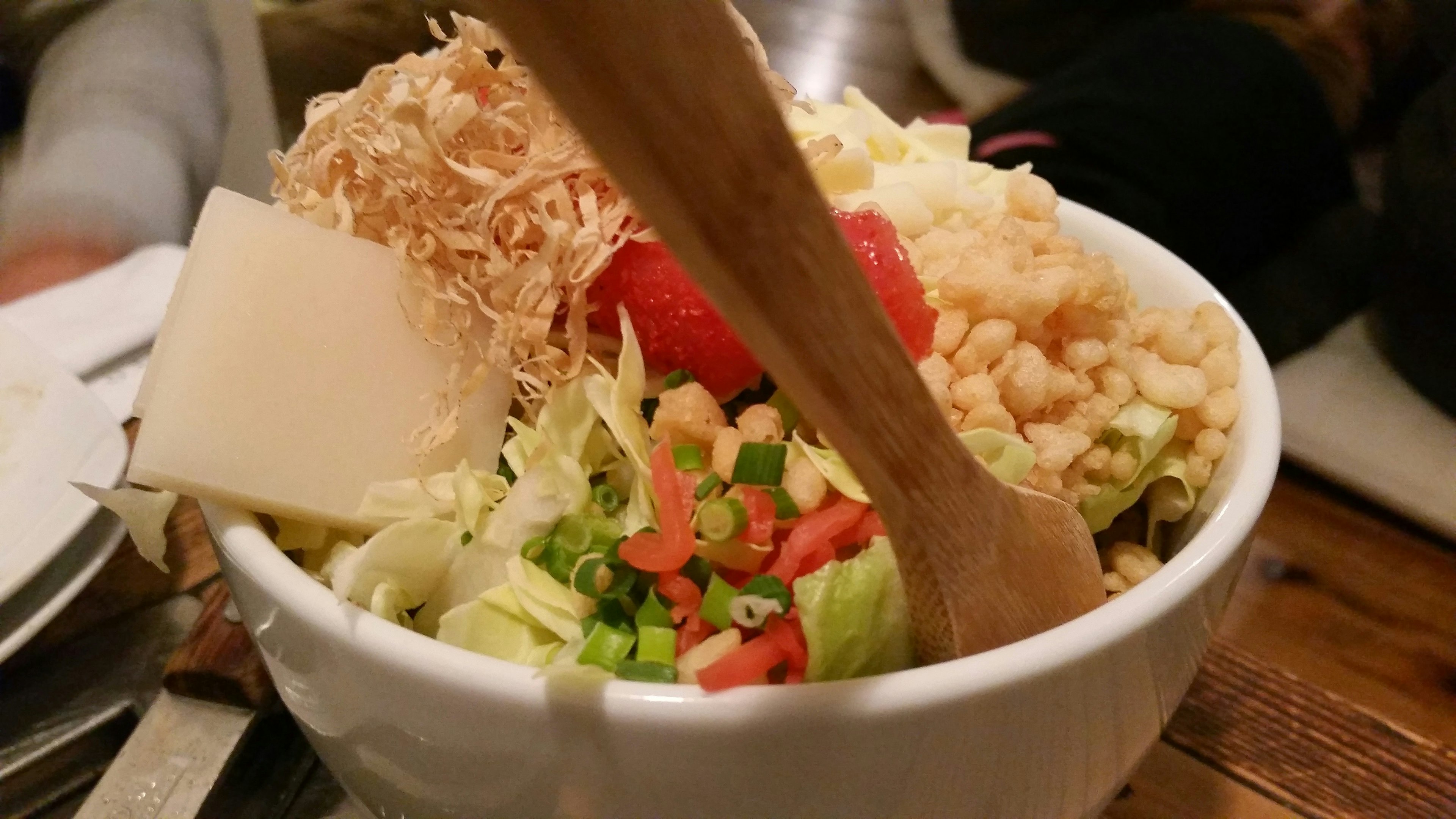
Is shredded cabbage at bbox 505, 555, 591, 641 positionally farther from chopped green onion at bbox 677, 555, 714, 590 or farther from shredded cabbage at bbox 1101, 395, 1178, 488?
shredded cabbage at bbox 1101, 395, 1178, 488

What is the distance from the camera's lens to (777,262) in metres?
0.30

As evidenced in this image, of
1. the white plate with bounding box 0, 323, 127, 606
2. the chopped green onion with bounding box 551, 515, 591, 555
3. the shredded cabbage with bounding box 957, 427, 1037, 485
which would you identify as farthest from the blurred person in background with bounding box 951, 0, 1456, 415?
the white plate with bounding box 0, 323, 127, 606

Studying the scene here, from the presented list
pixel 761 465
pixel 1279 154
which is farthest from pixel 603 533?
pixel 1279 154

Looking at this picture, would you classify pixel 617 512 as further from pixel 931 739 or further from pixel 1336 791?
pixel 1336 791

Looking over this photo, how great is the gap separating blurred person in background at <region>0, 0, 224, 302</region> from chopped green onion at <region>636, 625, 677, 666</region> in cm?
145

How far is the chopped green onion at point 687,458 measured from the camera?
494mm

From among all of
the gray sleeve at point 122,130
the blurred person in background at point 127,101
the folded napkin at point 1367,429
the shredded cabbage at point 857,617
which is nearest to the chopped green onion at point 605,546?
the shredded cabbage at point 857,617

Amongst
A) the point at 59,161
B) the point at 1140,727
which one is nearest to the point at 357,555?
the point at 1140,727

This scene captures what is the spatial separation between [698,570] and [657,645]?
44 mm

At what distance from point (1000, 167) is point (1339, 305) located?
1.81ft

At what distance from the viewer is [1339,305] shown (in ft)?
4.54

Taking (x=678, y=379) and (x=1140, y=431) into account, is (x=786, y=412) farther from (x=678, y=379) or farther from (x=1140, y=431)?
(x=1140, y=431)

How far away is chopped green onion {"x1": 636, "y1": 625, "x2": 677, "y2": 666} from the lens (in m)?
0.43

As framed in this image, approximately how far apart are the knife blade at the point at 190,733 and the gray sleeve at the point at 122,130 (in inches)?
45.7
